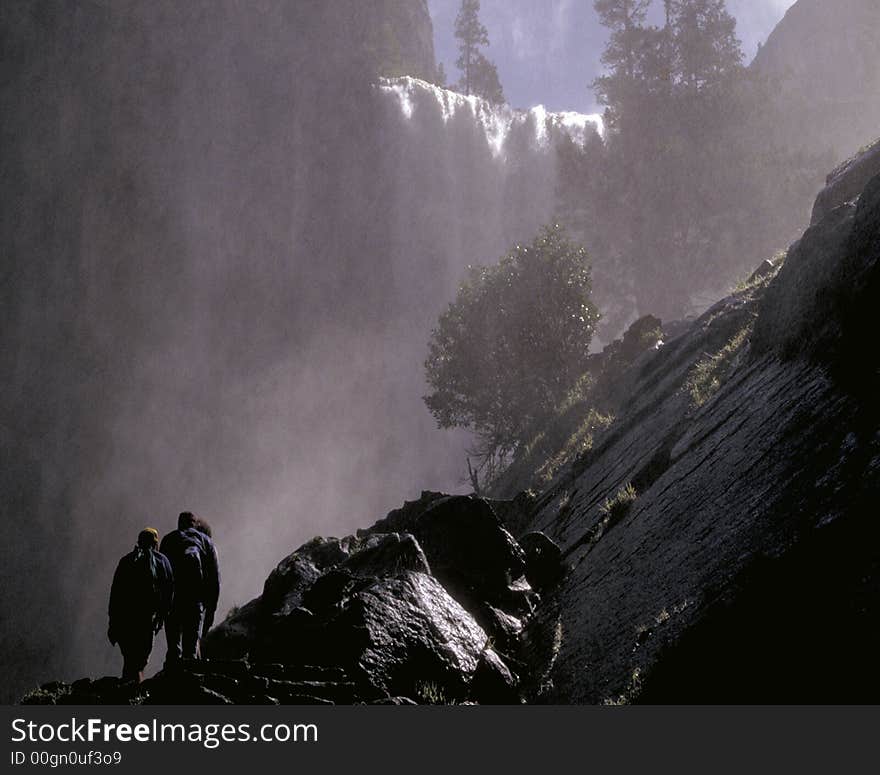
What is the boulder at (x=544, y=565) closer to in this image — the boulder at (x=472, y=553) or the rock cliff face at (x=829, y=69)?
the boulder at (x=472, y=553)

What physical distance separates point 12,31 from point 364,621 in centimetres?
6520

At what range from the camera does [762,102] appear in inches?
1838

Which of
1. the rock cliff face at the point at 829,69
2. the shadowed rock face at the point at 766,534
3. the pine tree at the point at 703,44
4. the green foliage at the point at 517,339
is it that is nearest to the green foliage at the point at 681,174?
the pine tree at the point at 703,44

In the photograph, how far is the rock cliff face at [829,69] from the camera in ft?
190

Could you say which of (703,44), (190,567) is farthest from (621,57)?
(190,567)

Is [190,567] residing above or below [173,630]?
above

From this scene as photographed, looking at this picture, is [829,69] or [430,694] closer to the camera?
[430,694]

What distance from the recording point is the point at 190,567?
8875mm

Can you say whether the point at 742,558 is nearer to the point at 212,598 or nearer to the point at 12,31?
the point at 212,598

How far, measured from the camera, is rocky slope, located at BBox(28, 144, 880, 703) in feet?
A: 15.0

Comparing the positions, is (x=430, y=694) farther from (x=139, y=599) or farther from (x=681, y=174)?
(x=681, y=174)

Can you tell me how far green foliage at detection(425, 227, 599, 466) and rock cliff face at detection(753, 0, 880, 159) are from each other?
35.1 m

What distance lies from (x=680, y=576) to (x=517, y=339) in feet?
75.5
